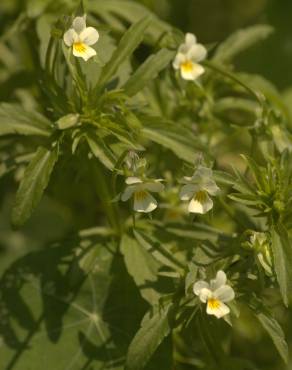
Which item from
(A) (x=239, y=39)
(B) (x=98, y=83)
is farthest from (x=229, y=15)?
(B) (x=98, y=83)

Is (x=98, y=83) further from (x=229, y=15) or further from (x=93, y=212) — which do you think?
(x=229, y=15)

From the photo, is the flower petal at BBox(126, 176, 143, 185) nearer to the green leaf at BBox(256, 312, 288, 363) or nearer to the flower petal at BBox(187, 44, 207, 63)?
the green leaf at BBox(256, 312, 288, 363)

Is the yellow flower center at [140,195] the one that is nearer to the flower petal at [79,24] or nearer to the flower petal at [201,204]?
the flower petal at [201,204]

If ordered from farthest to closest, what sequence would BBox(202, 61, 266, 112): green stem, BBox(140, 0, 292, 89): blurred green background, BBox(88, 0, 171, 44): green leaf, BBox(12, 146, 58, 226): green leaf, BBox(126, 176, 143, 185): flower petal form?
BBox(140, 0, 292, 89): blurred green background < BBox(88, 0, 171, 44): green leaf < BBox(202, 61, 266, 112): green stem < BBox(12, 146, 58, 226): green leaf < BBox(126, 176, 143, 185): flower petal

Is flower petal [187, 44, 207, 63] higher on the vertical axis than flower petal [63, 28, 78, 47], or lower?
lower

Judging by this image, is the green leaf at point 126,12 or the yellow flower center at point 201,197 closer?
the yellow flower center at point 201,197

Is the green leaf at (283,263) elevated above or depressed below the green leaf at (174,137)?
below

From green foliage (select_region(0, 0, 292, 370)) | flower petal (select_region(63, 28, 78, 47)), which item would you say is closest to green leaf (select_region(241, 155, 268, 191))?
green foliage (select_region(0, 0, 292, 370))

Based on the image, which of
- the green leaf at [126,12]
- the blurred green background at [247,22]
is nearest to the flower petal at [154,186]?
the green leaf at [126,12]

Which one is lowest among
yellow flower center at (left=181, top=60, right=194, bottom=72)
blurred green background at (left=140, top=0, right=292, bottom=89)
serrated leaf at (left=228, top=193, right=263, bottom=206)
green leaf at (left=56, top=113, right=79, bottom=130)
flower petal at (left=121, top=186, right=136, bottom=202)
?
blurred green background at (left=140, top=0, right=292, bottom=89)
